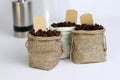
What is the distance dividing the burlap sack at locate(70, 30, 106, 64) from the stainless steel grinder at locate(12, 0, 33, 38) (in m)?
0.42

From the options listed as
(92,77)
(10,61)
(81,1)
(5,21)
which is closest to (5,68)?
(10,61)

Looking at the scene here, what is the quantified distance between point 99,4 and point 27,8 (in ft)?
1.73

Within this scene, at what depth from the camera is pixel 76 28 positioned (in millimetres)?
903

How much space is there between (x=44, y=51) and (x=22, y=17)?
45cm

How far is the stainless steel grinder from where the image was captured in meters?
1.22

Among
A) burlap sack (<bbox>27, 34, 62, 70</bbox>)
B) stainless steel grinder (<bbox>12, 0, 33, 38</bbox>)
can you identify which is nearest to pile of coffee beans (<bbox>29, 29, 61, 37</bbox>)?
burlap sack (<bbox>27, 34, 62, 70</bbox>)

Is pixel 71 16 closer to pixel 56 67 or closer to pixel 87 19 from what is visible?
pixel 87 19

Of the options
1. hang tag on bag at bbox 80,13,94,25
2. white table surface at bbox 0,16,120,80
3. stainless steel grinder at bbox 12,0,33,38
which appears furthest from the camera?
stainless steel grinder at bbox 12,0,33,38

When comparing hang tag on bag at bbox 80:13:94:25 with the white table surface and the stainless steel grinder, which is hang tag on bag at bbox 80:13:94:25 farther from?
the stainless steel grinder

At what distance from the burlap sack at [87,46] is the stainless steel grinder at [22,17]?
0.42 m

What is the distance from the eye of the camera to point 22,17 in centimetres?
124

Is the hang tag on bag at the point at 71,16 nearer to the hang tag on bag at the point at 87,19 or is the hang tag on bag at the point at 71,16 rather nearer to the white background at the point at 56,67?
the hang tag on bag at the point at 87,19

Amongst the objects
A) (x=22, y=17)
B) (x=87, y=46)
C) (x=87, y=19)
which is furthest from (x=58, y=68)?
(x=22, y=17)

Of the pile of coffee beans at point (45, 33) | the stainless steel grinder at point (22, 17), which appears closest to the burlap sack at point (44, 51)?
the pile of coffee beans at point (45, 33)
